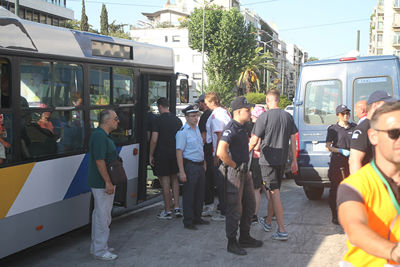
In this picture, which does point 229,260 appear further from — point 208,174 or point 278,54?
point 278,54

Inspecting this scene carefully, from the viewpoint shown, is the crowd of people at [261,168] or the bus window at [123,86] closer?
the crowd of people at [261,168]

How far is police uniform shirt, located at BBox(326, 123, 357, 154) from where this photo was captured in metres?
7.01

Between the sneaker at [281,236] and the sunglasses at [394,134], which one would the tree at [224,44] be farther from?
the sunglasses at [394,134]

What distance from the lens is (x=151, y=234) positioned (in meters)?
6.82

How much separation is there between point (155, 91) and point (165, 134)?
1.34 meters

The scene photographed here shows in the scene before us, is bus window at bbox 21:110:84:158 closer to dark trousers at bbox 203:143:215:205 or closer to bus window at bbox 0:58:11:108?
bus window at bbox 0:58:11:108

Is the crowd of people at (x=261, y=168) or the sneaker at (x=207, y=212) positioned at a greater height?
the crowd of people at (x=261, y=168)

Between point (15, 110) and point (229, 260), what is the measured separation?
2921mm

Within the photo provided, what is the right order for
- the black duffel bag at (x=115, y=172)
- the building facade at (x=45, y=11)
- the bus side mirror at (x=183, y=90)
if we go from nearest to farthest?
the black duffel bag at (x=115, y=172) < the bus side mirror at (x=183, y=90) < the building facade at (x=45, y=11)

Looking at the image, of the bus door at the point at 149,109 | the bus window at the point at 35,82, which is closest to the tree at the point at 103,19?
the bus door at the point at 149,109

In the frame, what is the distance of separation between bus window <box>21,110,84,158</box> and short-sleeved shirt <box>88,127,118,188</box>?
0.47 m

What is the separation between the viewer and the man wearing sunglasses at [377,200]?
2.09 meters

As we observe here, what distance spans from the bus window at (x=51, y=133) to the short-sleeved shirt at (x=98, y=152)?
1.53ft

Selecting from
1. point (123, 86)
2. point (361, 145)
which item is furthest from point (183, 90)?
point (361, 145)
